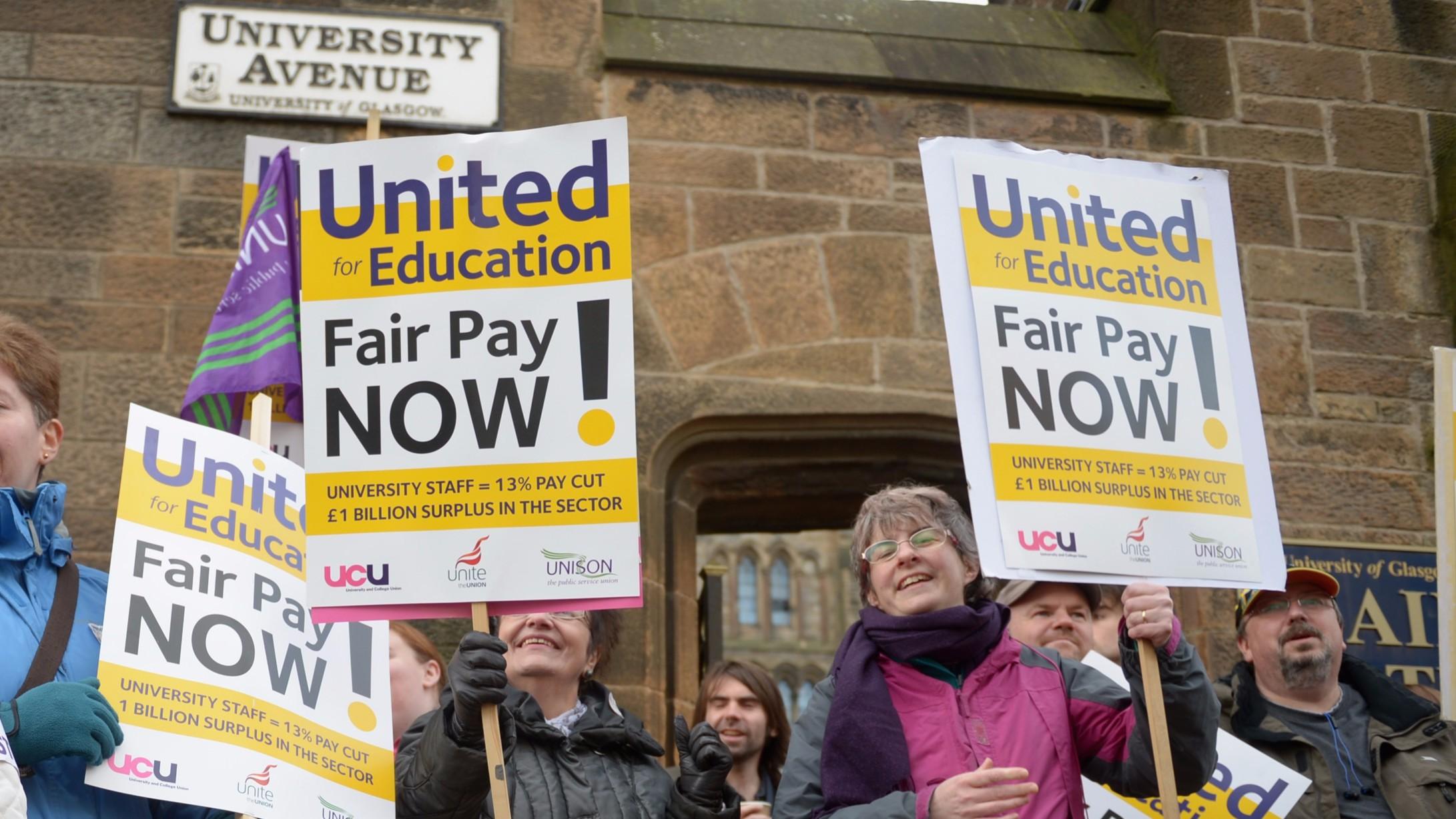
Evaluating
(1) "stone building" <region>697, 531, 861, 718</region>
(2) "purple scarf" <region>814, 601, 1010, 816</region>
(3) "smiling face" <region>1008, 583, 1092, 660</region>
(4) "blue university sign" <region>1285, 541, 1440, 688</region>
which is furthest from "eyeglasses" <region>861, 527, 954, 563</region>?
(1) "stone building" <region>697, 531, 861, 718</region>

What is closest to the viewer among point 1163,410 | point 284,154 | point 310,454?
point 310,454

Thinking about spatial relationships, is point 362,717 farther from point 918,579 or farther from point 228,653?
point 918,579

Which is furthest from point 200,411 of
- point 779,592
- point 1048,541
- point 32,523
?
point 779,592

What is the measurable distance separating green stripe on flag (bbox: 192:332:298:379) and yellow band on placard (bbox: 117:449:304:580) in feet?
4.19

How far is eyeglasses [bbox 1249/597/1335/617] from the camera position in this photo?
446 cm

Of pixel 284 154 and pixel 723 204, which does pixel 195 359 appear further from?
pixel 723 204

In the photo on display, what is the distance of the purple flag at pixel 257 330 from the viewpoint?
199 inches

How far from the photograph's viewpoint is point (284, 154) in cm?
543

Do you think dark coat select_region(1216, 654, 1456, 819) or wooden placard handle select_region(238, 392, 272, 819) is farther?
dark coat select_region(1216, 654, 1456, 819)

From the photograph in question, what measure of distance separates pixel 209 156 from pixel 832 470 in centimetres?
244

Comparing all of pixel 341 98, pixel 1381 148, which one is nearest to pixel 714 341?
pixel 341 98

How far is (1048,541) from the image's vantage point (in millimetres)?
3617

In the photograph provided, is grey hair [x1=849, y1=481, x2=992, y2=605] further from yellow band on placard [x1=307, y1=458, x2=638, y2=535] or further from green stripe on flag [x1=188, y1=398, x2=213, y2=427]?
green stripe on flag [x1=188, y1=398, x2=213, y2=427]

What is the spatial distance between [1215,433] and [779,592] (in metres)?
49.4
